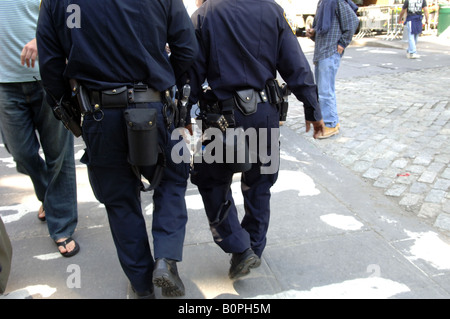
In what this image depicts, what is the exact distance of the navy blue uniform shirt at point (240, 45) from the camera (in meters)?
2.36

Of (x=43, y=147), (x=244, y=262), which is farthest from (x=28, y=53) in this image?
(x=244, y=262)

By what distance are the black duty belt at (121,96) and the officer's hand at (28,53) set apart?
836 millimetres

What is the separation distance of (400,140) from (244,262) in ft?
11.0

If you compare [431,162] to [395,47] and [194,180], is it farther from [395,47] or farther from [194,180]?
[395,47]

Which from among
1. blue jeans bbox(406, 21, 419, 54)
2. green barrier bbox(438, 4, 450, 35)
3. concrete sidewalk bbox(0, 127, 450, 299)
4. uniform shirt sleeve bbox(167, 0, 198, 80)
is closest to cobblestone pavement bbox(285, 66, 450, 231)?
concrete sidewalk bbox(0, 127, 450, 299)

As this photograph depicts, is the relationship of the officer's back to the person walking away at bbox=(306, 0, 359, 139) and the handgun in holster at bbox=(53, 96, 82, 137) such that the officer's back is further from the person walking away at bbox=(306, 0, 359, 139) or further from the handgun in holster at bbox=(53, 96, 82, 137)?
the person walking away at bbox=(306, 0, 359, 139)

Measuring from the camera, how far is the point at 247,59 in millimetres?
2391

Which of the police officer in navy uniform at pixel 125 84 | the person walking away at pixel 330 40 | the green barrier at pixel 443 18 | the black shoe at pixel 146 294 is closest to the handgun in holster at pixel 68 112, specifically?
the police officer in navy uniform at pixel 125 84

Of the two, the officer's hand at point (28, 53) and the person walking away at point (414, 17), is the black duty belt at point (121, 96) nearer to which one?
the officer's hand at point (28, 53)

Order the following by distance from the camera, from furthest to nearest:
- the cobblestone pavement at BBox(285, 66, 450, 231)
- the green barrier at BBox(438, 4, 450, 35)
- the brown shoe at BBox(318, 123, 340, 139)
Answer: the green barrier at BBox(438, 4, 450, 35), the brown shoe at BBox(318, 123, 340, 139), the cobblestone pavement at BBox(285, 66, 450, 231)

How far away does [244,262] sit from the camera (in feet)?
8.34

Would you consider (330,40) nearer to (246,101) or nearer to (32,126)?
(246,101)

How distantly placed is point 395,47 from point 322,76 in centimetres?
1002

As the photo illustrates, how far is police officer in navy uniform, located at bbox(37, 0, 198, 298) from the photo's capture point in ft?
6.63
